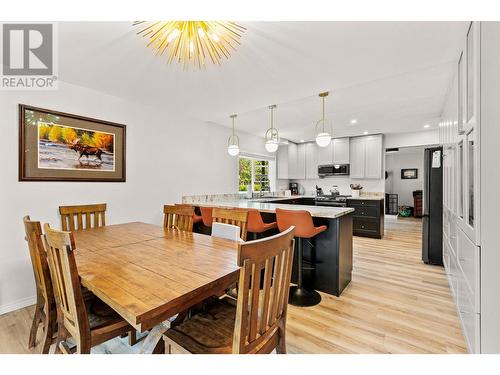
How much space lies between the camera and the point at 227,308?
131 cm

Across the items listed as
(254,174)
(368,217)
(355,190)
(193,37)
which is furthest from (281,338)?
(355,190)

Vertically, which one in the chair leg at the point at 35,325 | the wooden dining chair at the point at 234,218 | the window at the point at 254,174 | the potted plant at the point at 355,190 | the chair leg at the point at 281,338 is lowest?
the chair leg at the point at 35,325

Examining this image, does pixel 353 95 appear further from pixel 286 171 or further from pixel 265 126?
pixel 286 171

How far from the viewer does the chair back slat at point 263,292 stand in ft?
2.77

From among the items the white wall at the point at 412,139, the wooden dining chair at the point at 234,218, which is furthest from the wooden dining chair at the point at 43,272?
the white wall at the point at 412,139

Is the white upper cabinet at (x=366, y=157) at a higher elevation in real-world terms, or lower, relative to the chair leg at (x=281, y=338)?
higher

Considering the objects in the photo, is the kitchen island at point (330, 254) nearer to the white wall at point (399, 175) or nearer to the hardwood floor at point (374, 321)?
the hardwood floor at point (374, 321)

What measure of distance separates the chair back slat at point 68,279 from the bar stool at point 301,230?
5.50 ft

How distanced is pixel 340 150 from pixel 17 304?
596 cm

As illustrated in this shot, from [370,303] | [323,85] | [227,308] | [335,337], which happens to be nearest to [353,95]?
[323,85]

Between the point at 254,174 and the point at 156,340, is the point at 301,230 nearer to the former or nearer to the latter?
the point at 156,340

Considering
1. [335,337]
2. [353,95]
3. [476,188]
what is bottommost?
[335,337]

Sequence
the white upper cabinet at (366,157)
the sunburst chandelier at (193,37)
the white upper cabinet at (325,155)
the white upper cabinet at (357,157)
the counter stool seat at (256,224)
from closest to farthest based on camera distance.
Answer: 1. the sunburst chandelier at (193,37)
2. the counter stool seat at (256,224)
3. the white upper cabinet at (366,157)
4. the white upper cabinet at (357,157)
5. the white upper cabinet at (325,155)
